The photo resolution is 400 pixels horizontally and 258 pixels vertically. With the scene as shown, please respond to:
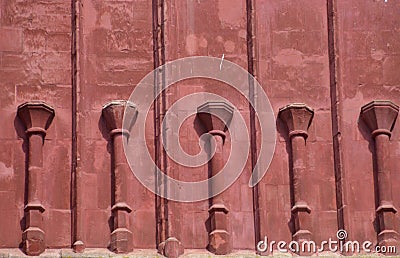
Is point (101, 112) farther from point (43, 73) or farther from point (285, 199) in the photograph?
point (285, 199)

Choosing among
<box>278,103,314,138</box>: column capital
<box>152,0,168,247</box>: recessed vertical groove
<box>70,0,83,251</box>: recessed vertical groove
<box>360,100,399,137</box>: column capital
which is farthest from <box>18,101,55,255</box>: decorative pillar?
<box>360,100,399,137</box>: column capital

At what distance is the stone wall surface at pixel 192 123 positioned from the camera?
28.9 metres

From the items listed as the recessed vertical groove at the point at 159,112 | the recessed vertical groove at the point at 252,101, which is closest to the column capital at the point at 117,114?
the recessed vertical groove at the point at 159,112

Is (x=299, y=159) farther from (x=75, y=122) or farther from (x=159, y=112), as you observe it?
(x=75, y=122)

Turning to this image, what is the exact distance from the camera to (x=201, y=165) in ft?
96.2

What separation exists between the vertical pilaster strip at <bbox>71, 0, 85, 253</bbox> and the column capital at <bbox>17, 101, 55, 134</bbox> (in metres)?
0.38

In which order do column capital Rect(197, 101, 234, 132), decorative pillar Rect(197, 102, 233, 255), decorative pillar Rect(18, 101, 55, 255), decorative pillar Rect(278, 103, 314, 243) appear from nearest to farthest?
decorative pillar Rect(18, 101, 55, 255) < decorative pillar Rect(197, 102, 233, 255) < decorative pillar Rect(278, 103, 314, 243) < column capital Rect(197, 101, 234, 132)

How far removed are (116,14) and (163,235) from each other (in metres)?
3.27

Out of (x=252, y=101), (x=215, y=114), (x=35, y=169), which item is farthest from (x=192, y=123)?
(x=35, y=169)

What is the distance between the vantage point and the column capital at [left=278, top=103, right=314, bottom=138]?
29.5m

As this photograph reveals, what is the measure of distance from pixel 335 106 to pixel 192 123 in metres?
1.98

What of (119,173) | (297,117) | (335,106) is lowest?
(119,173)

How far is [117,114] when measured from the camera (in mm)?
29297

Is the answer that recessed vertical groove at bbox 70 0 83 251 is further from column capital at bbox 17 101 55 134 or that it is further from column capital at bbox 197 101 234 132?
column capital at bbox 197 101 234 132
